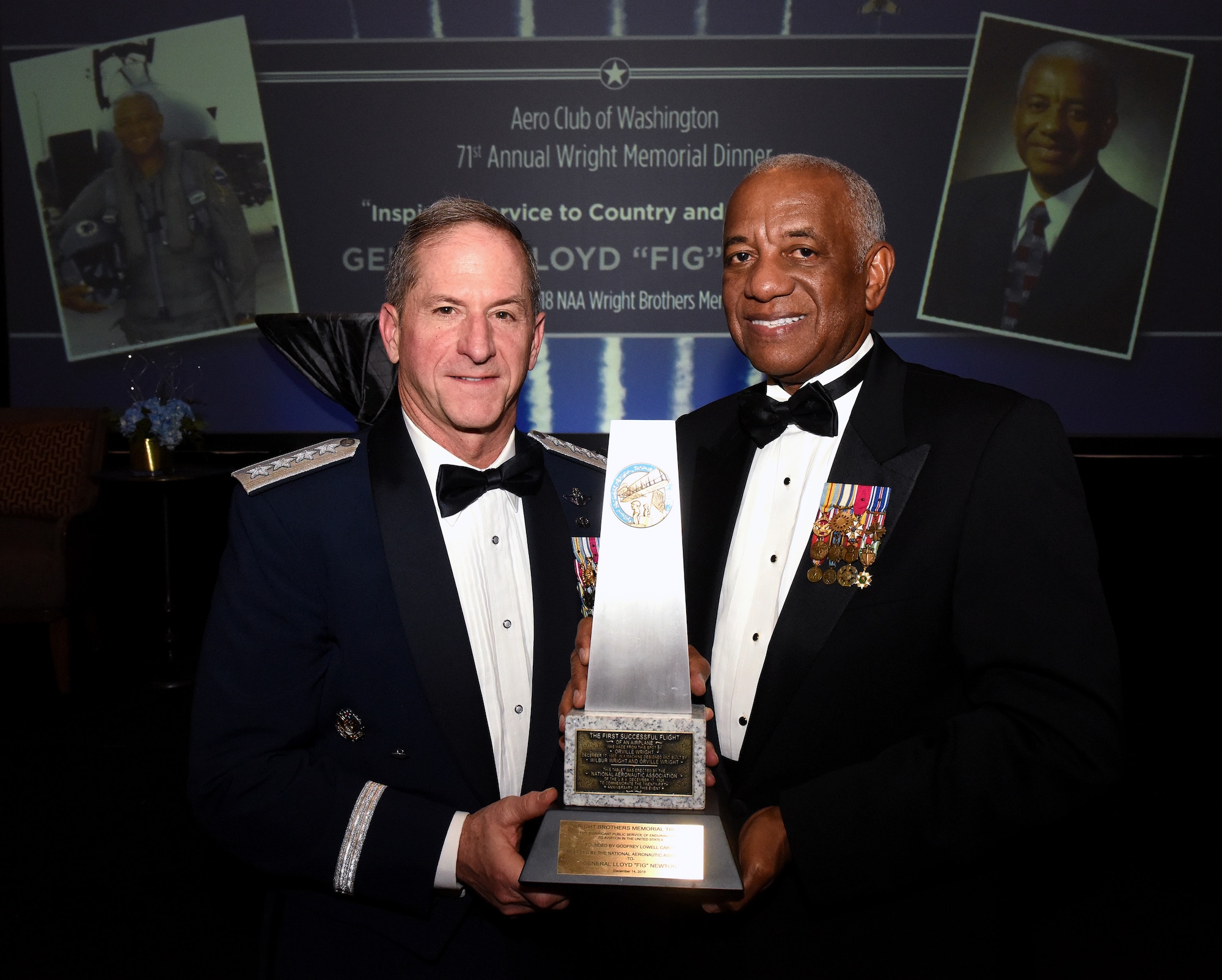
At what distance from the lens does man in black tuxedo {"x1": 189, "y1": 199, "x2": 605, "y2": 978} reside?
1.18 metres

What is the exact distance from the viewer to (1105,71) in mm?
4535

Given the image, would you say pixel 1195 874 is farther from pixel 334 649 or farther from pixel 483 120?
pixel 483 120

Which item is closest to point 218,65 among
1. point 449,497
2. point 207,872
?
point 207,872

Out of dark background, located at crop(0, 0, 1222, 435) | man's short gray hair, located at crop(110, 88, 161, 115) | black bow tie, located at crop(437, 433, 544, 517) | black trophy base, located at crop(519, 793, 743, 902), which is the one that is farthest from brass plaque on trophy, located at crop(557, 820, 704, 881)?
man's short gray hair, located at crop(110, 88, 161, 115)

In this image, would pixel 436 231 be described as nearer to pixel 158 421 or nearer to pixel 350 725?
pixel 350 725

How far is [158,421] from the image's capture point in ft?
14.3

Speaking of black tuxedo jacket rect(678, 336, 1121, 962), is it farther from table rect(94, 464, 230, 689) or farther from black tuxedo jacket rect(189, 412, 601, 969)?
table rect(94, 464, 230, 689)

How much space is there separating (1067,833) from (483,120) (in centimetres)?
418

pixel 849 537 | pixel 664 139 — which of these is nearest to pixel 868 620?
pixel 849 537

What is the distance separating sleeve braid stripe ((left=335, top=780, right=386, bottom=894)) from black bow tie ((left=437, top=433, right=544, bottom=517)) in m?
0.42

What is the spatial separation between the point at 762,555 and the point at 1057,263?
4.04 meters

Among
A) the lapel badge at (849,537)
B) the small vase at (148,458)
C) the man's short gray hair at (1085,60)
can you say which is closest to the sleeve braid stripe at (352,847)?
the lapel badge at (849,537)

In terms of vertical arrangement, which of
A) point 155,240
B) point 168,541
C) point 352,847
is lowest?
point 168,541

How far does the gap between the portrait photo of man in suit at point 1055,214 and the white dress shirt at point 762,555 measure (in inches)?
143
